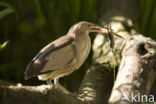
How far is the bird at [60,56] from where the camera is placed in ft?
6.60

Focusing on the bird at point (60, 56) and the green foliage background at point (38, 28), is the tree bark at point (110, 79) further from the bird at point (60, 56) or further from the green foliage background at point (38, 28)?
the green foliage background at point (38, 28)

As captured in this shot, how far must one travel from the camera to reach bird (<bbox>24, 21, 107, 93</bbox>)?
6.60ft

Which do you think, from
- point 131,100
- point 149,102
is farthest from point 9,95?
point 149,102

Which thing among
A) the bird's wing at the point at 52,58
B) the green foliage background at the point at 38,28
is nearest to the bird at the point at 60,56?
the bird's wing at the point at 52,58

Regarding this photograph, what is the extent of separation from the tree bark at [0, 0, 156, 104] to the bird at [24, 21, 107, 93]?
212 millimetres

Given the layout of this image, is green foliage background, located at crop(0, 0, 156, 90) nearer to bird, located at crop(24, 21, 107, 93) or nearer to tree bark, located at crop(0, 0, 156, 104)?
tree bark, located at crop(0, 0, 156, 104)

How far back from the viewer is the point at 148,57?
2.35 meters

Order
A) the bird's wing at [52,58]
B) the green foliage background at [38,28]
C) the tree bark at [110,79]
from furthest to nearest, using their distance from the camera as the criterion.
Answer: the green foliage background at [38,28], the bird's wing at [52,58], the tree bark at [110,79]

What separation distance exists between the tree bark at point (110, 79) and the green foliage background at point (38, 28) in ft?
1.16

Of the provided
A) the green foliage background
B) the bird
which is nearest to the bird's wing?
the bird

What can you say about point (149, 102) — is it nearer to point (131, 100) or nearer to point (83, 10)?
point (131, 100)

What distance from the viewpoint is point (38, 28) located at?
4809mm

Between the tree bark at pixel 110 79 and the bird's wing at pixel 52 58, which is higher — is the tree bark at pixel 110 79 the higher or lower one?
the lower one

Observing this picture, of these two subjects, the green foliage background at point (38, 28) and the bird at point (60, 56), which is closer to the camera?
the bird at point (60, 56)
